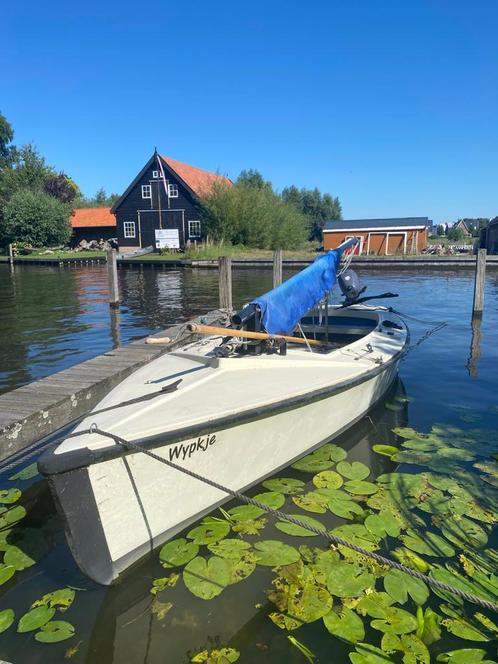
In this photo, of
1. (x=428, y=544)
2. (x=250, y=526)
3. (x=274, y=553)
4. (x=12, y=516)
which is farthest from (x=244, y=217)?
(x=274, y=553)

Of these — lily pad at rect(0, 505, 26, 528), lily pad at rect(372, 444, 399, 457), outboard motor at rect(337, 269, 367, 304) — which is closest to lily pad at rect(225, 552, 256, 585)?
lily pad at rect(0, 505, 26, 528)

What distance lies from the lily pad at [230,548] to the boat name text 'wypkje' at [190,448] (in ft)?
2.65

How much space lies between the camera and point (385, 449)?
608 centimetres

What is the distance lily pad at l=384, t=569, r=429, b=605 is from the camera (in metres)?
3.50

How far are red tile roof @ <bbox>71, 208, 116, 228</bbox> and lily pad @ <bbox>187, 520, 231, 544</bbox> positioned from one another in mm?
54468

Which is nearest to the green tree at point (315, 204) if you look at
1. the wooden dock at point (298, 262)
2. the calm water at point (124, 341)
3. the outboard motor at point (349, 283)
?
the wooden dock at point (298, 262)

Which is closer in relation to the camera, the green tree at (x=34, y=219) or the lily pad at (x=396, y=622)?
the lily pad at (x=396, y=622)

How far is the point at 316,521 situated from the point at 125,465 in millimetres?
1936

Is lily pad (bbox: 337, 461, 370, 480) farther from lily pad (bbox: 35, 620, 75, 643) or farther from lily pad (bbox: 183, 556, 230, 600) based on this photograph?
lily pad (bbox: 35, 620, 75, 643)

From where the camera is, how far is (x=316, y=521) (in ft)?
14.6

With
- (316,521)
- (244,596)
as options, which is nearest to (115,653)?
(244,596)

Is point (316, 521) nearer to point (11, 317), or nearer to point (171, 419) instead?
point (171, 419)

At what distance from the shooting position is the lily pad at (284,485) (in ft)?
16.4

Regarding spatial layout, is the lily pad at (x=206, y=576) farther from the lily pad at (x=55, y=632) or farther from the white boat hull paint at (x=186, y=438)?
the lily pad at (x=55, y=632)
